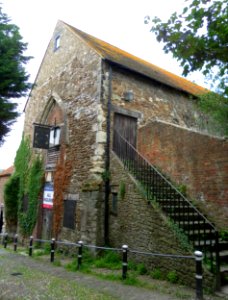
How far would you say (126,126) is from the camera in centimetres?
1211

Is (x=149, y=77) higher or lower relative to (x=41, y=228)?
higher

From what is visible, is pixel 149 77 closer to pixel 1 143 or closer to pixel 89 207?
pixel 89 207

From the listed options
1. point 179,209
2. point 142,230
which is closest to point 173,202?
point 179,209

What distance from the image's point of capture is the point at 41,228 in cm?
1418

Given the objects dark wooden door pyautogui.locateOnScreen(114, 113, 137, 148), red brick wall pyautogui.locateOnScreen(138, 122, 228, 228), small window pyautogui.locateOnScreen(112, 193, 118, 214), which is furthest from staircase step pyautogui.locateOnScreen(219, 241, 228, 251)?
dark wooden door pyautogui.locateOnScreen(114, 113, 137, 148)

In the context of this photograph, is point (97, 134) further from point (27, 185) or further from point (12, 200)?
point (12, 200)

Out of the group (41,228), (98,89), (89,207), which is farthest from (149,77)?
(41,228)

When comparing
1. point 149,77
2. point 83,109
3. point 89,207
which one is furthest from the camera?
point 149,77

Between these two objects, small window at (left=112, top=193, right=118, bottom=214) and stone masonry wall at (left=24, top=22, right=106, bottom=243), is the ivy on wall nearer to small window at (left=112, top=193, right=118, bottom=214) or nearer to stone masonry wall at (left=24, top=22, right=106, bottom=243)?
stone masonry wall at (left=24, top=22, right=106, bottom=243)

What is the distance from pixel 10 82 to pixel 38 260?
675 cm

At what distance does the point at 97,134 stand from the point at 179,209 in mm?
4581

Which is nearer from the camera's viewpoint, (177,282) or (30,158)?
(177,282)

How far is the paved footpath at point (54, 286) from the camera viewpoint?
628cm

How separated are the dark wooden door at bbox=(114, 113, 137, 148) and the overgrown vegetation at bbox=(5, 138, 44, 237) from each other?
5.04 metres
